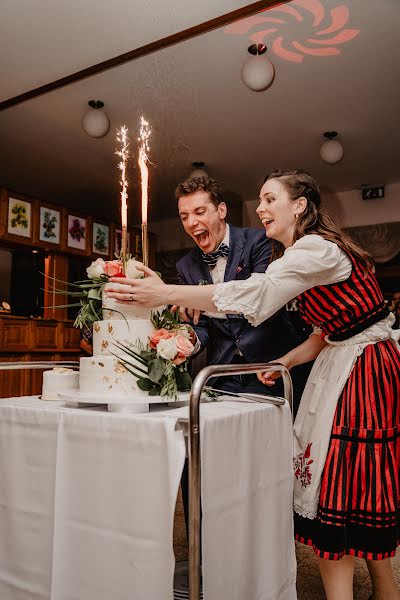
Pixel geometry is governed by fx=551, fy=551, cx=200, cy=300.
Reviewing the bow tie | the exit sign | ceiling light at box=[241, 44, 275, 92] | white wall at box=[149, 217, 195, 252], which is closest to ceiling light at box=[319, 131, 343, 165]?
ceiling light at box=[241, 44, 275, 92]

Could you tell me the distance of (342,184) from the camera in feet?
24.1

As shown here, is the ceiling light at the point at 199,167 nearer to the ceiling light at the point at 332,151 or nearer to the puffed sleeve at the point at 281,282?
the ceiling light at the point at 332,151

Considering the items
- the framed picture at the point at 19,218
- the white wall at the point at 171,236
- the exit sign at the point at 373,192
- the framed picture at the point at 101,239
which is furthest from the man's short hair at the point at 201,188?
the white wall at the point at 171,236

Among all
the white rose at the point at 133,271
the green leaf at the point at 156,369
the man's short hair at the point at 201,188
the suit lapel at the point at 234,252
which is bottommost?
the green leaf at the point at 156,369

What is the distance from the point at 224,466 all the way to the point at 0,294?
19.4 ft

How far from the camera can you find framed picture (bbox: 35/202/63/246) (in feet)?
21.4

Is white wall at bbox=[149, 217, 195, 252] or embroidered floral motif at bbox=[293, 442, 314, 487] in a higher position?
white wall at bbox=[149, 217, 195, 252]

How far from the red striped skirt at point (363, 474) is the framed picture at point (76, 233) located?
18.9 ft

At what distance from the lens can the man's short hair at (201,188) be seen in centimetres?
217

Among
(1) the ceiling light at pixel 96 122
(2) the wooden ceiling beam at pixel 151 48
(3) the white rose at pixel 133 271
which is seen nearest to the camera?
(3) the white rose at pixel 133 271

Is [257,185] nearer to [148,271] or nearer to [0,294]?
[0,294]

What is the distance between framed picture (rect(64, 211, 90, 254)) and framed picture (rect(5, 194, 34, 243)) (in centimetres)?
56

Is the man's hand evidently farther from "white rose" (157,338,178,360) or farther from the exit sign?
the exit sign

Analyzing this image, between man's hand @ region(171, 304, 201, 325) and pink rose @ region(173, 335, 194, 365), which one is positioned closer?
pink rose @ region(173, 335, 194, 365)
